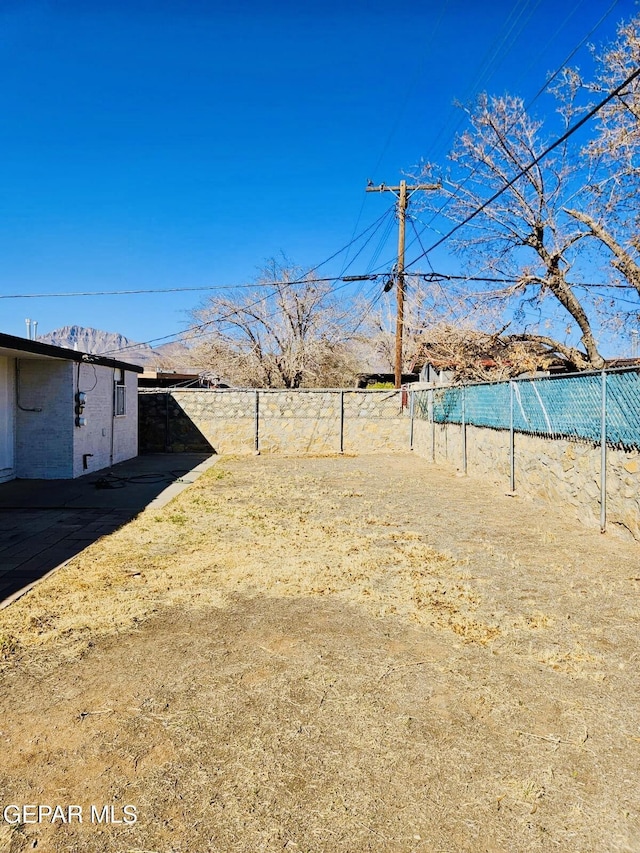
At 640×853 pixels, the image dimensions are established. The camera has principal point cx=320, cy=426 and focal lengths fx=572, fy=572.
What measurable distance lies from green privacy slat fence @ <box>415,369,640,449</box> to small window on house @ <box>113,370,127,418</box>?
8.45 metres

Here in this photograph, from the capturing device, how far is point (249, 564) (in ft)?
18.0

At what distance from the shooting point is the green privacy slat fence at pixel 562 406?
21.1 ft

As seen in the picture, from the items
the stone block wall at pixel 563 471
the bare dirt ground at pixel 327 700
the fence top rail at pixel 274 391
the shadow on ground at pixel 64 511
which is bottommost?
→ the bare dirt ground at pixel 327 700

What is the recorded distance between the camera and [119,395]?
14.7 metres

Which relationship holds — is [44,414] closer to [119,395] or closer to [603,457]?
[119,395]

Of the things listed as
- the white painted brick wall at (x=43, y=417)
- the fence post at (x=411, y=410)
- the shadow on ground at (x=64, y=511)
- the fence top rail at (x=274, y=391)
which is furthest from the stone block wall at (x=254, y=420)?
the white painted brick wall at (x=43, y=417)

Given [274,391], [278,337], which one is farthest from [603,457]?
[278,337]

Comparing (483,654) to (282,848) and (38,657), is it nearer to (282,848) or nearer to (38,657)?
(282,848)

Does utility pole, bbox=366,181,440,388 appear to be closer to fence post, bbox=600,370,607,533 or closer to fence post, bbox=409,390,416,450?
fence post, bbox=409,390,416,450

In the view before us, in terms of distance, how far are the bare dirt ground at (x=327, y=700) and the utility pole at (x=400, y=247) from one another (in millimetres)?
13400

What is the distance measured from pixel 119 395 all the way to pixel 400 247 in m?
10.5

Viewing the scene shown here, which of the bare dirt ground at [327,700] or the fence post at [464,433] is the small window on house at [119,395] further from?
the bare dirt ground at [327,700]

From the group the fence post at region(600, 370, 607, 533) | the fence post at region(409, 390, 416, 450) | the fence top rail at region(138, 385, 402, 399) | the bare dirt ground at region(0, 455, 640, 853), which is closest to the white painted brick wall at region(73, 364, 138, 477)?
the fence top rail at region(138, 385, 402, 399)

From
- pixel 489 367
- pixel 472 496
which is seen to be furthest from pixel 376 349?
pixel 472 496
